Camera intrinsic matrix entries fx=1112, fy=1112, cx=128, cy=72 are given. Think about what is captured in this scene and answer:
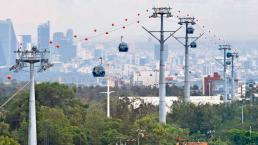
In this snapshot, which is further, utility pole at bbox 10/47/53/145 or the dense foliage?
the dense foliage

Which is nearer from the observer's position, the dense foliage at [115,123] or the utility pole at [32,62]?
the utility pole at [32,62]

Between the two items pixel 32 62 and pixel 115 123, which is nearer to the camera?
pixel 32 62

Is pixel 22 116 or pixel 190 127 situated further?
pixel 190 127

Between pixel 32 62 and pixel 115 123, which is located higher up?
pixel 32 62

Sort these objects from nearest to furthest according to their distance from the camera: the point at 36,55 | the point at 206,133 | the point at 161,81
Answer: the point at 36,55 < the point at 161,81 < the point at 206,133

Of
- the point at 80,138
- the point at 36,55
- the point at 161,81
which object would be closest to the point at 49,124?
the point at 80,138

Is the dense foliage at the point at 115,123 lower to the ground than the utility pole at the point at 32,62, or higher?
lower

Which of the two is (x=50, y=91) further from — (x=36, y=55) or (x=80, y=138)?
(x=36, y=55)

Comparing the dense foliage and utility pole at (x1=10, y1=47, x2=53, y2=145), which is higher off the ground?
utility pole at (x1=10, y1=47, x2=53, y2=145)
